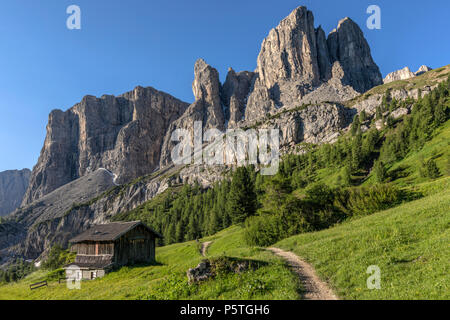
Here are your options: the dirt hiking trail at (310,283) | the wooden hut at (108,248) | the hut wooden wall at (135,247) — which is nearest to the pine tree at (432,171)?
the dirt hiking trail at (310,283)

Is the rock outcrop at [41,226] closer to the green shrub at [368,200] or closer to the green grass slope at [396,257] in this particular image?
the green shrub at [368,200]

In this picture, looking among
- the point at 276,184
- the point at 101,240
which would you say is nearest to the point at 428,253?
the point at 276,184

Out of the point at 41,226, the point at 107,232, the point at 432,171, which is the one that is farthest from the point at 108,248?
the point at 41,226

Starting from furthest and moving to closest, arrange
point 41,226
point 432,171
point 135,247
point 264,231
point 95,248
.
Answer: point 41,226, point 432,171, point 135,247, point 264,231, point 95,248

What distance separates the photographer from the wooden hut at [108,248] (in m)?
33.2

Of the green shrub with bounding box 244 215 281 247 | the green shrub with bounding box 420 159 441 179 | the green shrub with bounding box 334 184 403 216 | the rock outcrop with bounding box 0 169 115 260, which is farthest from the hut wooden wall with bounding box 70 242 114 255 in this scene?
the rock outcrop with bounding box 0 169 115 260

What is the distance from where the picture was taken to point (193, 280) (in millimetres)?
14078

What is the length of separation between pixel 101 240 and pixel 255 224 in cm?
2355

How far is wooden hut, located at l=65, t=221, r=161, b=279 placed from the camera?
109 feet

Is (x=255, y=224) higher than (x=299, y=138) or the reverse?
the reverse

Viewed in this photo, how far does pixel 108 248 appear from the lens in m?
34.0

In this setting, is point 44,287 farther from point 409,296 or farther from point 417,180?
point 417,180

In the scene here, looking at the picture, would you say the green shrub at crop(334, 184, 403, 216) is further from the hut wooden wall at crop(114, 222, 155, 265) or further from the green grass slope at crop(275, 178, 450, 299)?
the hut wooden wall at crop(114, 222, 155, 265)

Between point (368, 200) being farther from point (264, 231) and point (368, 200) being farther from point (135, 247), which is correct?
point (135, 247)
